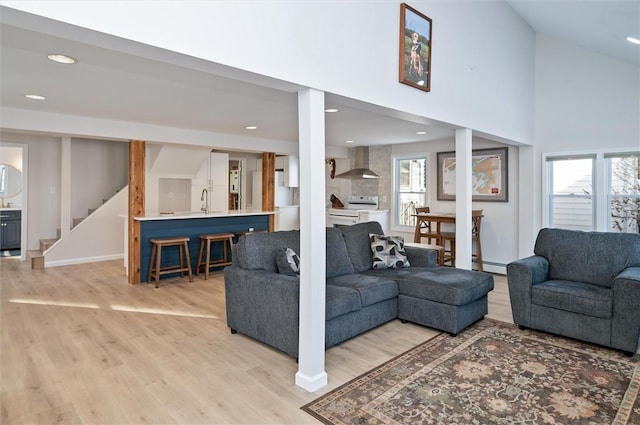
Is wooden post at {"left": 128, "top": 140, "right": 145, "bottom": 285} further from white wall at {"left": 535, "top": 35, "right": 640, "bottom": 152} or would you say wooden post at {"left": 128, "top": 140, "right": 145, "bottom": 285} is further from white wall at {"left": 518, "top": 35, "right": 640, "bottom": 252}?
white wall at {"left": 535, "top": 35, "right": 640, "bottom": 152}

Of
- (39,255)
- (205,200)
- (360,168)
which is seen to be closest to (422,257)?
(360,168)

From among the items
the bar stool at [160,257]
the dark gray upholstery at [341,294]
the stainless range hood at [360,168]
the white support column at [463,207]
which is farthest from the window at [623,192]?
the bar stool at [160,257]

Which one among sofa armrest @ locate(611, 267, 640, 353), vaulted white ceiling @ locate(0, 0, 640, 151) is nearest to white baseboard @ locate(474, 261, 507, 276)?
vaulted white ceiling @ locate(0, 0, 640, 151)

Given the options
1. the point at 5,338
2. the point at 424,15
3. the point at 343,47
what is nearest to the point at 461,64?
the point at 424,15

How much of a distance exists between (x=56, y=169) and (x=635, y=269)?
28.9ft

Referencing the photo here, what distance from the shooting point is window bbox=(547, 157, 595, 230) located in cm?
531

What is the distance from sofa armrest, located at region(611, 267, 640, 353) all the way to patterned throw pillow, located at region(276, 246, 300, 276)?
2.59 meters

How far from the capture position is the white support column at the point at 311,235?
98.9 inches

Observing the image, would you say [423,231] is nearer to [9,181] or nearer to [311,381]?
[311,381]

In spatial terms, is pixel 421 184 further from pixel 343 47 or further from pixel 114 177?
pixel 114 177

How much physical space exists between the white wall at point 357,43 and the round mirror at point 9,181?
8.64 meters

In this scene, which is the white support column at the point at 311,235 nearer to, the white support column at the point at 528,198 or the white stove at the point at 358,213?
the white support column at the point at 528,198

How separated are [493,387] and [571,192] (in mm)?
4043

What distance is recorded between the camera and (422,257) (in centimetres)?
435
